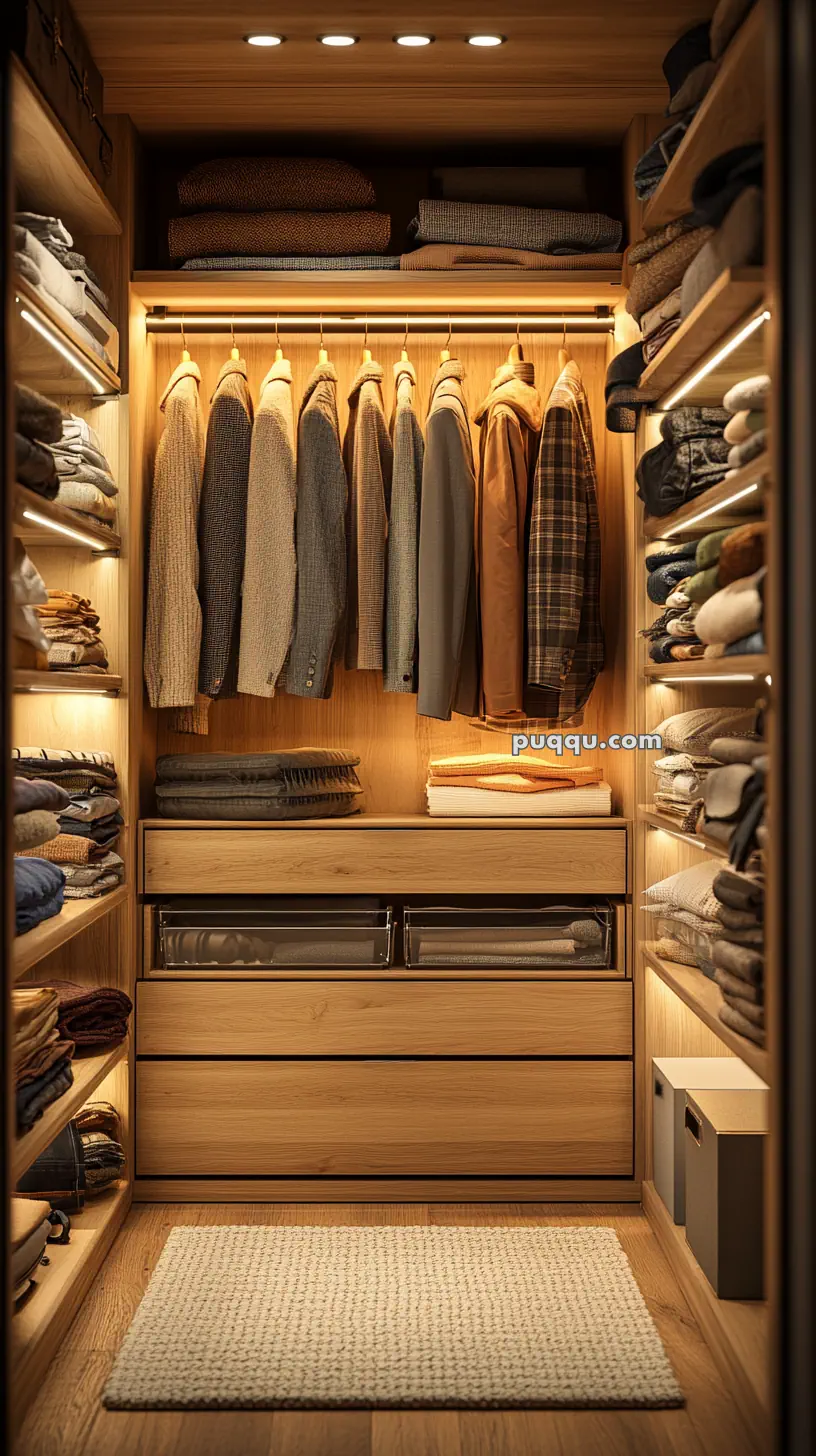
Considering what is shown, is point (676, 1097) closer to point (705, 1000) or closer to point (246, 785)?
point (705, 1000)

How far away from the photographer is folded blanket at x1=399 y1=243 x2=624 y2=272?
310cm

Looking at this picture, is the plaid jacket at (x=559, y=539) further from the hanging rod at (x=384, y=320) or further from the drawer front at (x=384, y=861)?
the drawer front at (x=384, y=861)

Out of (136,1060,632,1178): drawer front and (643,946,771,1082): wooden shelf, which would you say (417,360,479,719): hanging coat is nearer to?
(643,946,771,1082): wooden shelf

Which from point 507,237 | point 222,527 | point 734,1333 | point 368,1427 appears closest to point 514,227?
point 507,237

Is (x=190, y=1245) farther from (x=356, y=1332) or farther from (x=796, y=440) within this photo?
(x=796, y=440)

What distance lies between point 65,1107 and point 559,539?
67.7 inches

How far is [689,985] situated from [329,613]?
125cm

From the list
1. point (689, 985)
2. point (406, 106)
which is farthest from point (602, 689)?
point (406, 106)

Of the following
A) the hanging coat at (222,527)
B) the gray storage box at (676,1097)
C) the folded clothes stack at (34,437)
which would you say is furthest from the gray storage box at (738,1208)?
the folded clothes stack at (34,437)

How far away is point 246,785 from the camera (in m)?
3.15

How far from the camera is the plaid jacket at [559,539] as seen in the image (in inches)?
121

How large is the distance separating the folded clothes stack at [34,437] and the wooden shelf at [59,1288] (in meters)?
1.37

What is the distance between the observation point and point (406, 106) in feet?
9.80

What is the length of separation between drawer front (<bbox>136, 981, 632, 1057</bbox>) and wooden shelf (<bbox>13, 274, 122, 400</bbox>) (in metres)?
1.47
